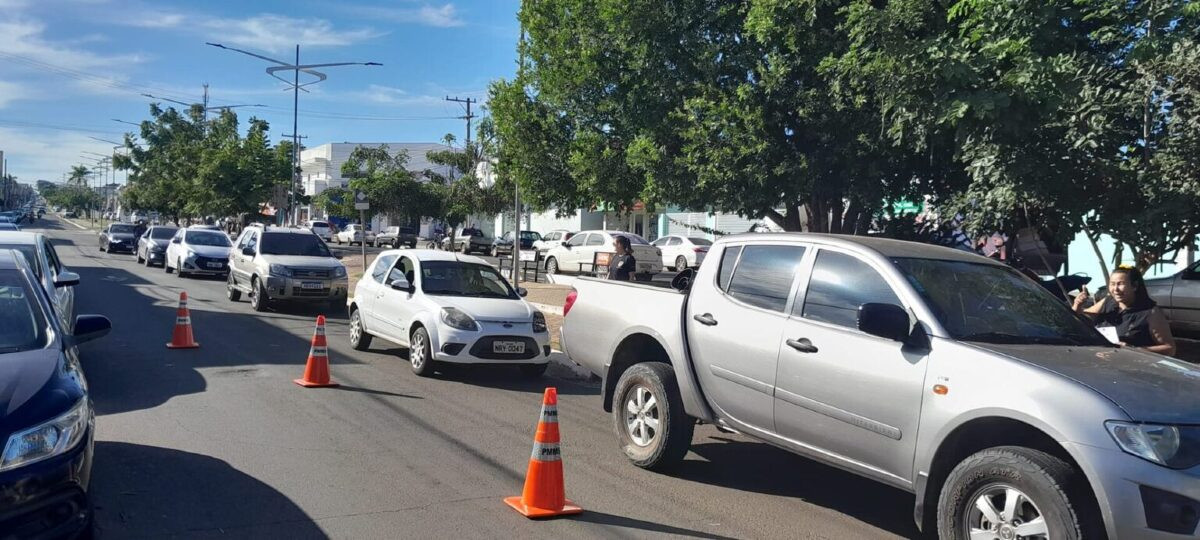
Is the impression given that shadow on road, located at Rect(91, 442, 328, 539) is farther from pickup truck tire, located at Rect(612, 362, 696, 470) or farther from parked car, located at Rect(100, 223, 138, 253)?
parked car, located at Rect(100, 223, 138, 253)

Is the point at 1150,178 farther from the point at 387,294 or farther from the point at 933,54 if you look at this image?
the point at 387,294

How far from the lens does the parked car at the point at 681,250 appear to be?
31.4 m

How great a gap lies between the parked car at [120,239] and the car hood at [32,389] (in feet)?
128

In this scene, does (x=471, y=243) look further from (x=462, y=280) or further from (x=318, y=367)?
(x=318, y=367)

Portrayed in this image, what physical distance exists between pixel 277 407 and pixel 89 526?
13.2 feet

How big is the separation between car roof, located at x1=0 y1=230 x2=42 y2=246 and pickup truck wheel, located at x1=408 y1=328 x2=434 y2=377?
421 centimetres

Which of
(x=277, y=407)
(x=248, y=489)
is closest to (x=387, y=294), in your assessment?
(x=277, y=407)

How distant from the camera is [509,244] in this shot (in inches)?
1703

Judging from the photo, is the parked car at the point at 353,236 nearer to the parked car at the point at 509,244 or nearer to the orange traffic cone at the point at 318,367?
the parked car at the point at 509,244

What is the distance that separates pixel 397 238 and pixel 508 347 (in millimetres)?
40003

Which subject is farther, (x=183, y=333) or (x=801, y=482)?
(x=183, y=333)

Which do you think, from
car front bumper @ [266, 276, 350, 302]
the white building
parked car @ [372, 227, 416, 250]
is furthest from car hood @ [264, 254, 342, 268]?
the white building

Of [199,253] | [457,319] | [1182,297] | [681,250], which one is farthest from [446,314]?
[681,250]

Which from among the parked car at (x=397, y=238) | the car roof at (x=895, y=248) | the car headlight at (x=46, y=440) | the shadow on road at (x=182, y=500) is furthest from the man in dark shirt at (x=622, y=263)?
the parked car at (x=397, y=238)
